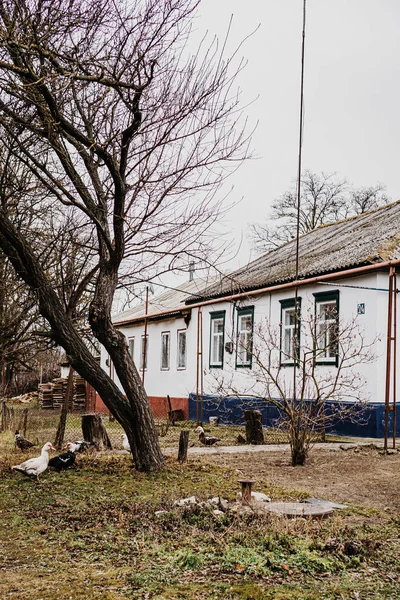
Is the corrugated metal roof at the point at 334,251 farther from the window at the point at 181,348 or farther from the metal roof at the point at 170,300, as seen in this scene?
the metal roof at the point at 170,300

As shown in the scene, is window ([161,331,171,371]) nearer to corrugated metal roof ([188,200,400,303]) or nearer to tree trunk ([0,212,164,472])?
corrugated metal roof ([188,200,400,303])

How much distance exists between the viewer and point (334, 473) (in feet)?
34.9

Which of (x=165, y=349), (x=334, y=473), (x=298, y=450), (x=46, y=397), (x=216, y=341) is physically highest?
(x=216, y=341)

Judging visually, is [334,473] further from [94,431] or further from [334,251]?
[334,251]

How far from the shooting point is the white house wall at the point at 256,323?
53.8 ft

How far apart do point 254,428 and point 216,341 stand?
885cm

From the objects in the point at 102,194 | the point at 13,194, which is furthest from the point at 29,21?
the point at 13,194

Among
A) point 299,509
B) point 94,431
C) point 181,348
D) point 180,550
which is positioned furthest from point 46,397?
point 180,550

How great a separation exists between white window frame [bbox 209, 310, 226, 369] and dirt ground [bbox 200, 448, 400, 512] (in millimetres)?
9830

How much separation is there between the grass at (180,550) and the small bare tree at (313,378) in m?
3.05

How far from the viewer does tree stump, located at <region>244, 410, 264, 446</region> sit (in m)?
15.0

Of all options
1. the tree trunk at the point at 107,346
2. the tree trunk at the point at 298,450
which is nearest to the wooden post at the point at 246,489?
the tree trunk at the point at 107,346

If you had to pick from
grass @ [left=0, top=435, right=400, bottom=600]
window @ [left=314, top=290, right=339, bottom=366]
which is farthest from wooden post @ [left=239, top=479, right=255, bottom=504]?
window @ [left=314, top=290, right=339, bottom=366]

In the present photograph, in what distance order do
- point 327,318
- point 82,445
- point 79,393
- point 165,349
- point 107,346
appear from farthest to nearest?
point 79,393 < point 165,349 < point 327,318 < point 82,445 < point 107,346
